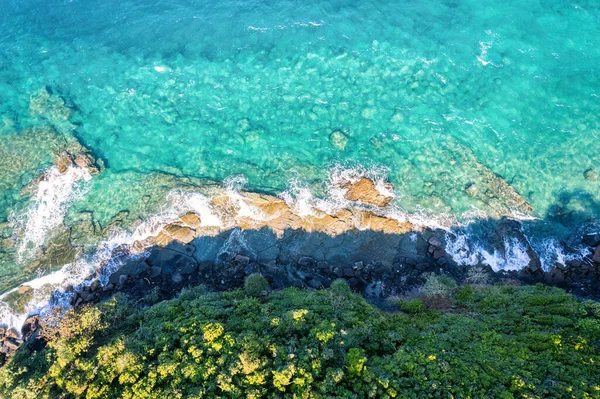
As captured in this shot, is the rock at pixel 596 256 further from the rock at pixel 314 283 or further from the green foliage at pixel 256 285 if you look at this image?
the green foliage at pixel 256 285

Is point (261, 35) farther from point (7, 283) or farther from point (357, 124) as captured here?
point (7, 283)

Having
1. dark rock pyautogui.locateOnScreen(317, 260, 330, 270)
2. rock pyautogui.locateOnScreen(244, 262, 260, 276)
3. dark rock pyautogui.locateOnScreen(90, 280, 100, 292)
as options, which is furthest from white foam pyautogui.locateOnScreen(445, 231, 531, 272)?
dark rock pyautogui.locateOnScreen(90, 280, 100, 292)

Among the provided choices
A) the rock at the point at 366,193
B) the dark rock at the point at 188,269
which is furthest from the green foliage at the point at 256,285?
the rock at the point at 366,193

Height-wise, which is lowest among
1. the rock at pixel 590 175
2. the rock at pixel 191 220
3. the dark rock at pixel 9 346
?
the dark rock at pixel 9 346

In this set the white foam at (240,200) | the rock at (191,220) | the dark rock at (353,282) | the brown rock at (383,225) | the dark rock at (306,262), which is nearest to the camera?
the dark rock at (353,282)

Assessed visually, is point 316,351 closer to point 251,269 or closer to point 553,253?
point 251,269

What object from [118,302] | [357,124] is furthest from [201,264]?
[357,124]
